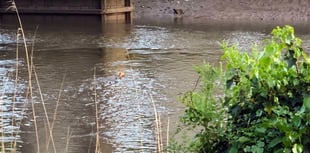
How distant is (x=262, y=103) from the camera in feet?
8.97

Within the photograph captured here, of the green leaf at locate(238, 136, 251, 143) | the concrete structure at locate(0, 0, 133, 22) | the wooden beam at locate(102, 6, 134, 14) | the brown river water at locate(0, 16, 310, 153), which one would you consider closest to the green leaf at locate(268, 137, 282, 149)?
the green leaf at locate(238, 136, 251, 143)

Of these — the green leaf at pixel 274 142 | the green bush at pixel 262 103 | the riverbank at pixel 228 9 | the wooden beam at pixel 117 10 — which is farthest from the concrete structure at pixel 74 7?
the green leaf at pixel 274 142

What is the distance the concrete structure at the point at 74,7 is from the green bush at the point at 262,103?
16.3 m

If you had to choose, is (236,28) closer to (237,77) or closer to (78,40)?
(78,40)

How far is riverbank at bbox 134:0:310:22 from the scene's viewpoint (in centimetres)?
2173

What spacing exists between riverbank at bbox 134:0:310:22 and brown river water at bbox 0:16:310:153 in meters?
1.85

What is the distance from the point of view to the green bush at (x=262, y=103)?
2598mm

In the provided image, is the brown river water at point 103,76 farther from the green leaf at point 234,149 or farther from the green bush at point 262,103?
the green leaf at point 234,149

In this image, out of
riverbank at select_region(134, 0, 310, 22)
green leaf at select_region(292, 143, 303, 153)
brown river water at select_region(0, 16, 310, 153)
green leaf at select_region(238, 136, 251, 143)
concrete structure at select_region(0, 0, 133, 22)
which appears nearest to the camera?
green leaf at select_region(292, 143, 303, 153)

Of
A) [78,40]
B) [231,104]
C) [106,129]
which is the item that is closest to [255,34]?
[78,40]

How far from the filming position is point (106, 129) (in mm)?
7102

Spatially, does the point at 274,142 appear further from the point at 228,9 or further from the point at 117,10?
the point at 228,9

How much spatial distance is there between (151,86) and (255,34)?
7.65m

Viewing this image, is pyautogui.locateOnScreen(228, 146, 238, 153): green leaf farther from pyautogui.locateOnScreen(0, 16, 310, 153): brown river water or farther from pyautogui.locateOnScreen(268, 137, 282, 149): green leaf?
pyautogui.locateOnScreen(0, 16, 310, 153): brown river water
